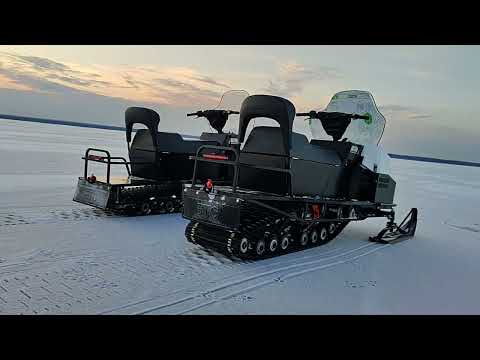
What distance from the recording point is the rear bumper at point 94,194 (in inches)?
265

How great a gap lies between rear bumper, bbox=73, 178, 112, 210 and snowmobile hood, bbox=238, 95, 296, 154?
8.93ft

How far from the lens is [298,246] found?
5.64 m

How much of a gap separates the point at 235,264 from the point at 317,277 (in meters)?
0.92

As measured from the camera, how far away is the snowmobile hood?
4.97 metres

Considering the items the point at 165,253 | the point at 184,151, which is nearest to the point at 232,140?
the point at 184,151

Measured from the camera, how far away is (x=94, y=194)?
692 centimetres

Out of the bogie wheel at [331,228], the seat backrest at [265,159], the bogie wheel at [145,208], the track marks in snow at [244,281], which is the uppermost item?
the seat backrest at [265,159]

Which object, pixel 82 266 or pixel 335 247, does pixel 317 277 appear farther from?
pixel 82 266

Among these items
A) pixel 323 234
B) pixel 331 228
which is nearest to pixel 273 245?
pixel 323 234

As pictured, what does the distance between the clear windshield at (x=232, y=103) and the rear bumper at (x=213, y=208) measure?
343 cm

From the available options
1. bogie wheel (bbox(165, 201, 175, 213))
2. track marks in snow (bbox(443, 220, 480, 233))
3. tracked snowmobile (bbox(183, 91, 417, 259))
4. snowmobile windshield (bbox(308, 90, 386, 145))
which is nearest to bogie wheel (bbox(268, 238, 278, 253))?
tracked snowmobile (bbox(183, 91, 417, 259))

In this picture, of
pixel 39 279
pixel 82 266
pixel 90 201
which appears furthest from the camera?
pixel 90 201

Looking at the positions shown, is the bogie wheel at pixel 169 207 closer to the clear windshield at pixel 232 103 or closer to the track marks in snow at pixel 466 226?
the clear windshield at pixel 232 103

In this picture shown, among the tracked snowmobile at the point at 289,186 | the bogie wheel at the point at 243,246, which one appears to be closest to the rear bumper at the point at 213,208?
the tracked snowmobile at the point at 289,186
